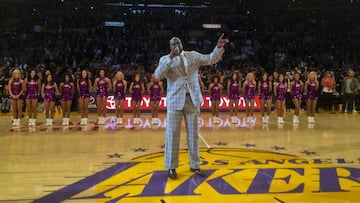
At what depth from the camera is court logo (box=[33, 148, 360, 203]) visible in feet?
14.5

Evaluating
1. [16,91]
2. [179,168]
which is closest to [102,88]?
[16,91]

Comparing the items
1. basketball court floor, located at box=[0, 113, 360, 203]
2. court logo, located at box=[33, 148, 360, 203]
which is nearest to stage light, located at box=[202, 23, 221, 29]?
basketball court floor, located at box=[0, 113, 360, 203]

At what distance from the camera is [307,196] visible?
14.6ft

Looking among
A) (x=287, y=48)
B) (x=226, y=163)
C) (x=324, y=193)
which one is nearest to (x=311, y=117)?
(x=226, y=163)

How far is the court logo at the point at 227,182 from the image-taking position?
4.41m

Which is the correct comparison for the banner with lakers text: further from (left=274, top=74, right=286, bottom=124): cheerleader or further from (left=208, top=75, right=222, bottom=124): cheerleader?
(left=274, top=74, right=286, bottom=124): cheerleader

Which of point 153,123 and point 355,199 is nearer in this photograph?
point 355,199

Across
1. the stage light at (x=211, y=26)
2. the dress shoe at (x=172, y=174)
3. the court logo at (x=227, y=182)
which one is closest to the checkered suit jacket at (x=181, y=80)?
the dress shoe at (x=172, y=174)

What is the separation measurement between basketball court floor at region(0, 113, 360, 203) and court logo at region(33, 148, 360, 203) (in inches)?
0.5

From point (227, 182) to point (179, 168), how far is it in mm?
997

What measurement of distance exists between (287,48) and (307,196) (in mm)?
18482

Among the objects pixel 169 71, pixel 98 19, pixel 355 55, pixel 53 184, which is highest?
pixel 98 19

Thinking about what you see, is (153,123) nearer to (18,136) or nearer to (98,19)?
(18,136)

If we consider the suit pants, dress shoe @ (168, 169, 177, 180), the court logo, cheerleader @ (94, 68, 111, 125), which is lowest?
the court logo
